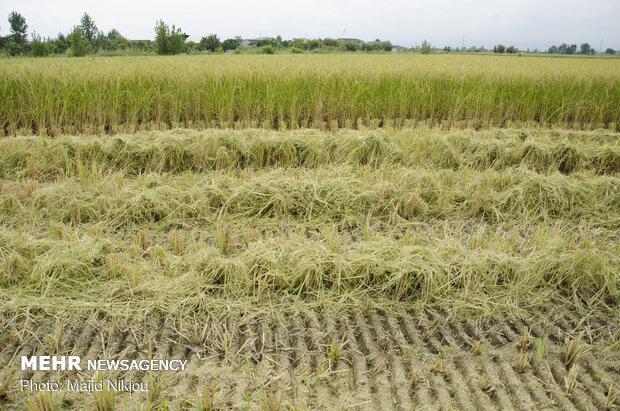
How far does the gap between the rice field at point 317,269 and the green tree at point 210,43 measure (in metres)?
29.4

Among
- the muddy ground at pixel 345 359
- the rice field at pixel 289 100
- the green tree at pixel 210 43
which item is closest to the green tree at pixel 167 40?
the green tree at pixel 210 43

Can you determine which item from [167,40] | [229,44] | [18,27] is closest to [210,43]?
[229,44]

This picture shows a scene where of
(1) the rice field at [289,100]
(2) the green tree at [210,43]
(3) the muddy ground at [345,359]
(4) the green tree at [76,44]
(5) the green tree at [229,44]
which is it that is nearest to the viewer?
(3) the muddy ground at [345,359]

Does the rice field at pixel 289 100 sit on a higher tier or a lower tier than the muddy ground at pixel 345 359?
higher

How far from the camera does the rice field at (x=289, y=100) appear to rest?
577cm

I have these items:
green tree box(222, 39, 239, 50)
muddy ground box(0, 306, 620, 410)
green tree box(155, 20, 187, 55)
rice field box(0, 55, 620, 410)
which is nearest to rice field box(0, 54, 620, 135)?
rice field box(0, 55, 620, 410)

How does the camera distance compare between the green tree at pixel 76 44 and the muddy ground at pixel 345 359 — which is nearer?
the muddy ground at pixel 345 359

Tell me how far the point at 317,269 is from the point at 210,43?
1280 inches

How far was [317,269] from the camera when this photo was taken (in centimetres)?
236

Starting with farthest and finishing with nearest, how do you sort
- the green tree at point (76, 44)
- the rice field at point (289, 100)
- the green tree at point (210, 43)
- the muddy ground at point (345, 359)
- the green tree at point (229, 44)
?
1. the green tree at point (229, 44)
2. the green tree at point (210, 43)
3. the green tree at point (76, 44)
4. the rice field at point (289, 100)
5. the muddy ground at point (345, 359)

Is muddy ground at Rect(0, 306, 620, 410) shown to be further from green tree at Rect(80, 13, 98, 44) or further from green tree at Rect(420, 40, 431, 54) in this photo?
green tree at Rect(80, 13, 98, 44)

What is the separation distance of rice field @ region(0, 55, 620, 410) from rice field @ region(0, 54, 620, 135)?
144 cm

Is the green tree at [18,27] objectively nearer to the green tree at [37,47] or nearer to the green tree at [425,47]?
the green tree at [37,47]

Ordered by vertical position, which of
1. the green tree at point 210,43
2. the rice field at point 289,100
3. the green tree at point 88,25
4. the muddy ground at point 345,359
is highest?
the green tree at point 88,25
